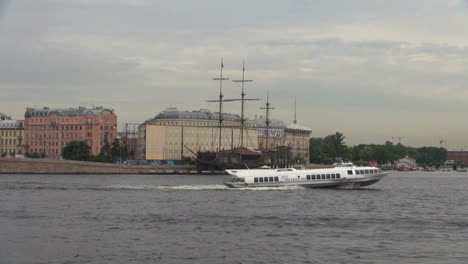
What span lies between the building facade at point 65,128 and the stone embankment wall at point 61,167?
165 ft

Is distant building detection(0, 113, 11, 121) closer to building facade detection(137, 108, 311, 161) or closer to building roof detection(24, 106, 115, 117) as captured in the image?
building roof detection(24, 106, 115, 117)

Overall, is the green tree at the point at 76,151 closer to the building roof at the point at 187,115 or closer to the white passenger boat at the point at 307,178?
the building roof at the point at 187,115

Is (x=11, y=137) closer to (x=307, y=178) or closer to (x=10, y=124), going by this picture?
(x=10, y=124)

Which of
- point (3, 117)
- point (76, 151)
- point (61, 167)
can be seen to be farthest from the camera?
point (3, 117)

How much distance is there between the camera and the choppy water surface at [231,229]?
27.3m

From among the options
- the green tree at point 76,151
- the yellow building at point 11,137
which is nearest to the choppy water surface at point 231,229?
the green tree at point 76,151

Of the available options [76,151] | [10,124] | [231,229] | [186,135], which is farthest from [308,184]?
[10,124]

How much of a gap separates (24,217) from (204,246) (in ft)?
43.8

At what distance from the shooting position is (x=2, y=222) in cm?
3631

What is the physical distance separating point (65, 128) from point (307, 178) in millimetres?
118522

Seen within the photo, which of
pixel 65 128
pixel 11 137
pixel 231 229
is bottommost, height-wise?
pixel 231 229

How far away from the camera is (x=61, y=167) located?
379ft

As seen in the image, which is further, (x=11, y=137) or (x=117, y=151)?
(x=11, y=137)

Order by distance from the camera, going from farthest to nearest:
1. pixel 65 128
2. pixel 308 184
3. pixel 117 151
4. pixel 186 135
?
pixel 65 128 → pixel 186 135 → pixel 117 151 → pixel 308 184
